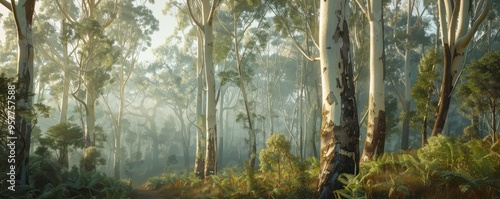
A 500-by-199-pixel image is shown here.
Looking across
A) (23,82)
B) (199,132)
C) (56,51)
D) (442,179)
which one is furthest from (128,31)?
(442,179)

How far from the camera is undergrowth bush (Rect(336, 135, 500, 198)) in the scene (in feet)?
14.7

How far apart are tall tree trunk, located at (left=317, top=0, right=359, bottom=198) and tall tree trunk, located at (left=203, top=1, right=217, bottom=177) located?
20.2ft

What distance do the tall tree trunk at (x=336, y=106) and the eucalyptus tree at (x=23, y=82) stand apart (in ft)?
19.7

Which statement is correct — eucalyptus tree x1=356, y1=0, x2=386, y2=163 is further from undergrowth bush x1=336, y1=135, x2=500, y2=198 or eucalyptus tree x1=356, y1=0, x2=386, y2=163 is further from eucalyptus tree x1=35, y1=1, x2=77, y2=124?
eucalyptus tree x1=35, y1=1, x2=77, y2=124

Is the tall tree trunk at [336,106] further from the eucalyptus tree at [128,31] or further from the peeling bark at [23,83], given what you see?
the eucalyptus tree at [128,31]

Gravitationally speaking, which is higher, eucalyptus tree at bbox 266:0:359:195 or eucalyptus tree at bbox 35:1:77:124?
eucalyptus tree at bbox 35:1:77:124

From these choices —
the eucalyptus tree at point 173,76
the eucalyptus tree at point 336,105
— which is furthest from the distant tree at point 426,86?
the eucalyptus tree at point 173,76

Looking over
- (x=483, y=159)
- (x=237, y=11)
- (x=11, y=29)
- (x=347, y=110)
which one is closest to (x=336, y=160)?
(x=347, y=110)

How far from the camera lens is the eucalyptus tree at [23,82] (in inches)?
262

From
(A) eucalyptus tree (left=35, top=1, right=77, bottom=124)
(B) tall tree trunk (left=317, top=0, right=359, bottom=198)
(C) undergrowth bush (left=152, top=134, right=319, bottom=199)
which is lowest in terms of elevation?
(C) undergrowth bush (left=152, top=134, right=319, bottom=199)

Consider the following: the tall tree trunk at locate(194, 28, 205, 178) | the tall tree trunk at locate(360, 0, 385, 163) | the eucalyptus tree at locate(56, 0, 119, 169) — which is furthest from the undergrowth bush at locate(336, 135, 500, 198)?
the eucalyptus tree at locate(56, 0, 119, 169)

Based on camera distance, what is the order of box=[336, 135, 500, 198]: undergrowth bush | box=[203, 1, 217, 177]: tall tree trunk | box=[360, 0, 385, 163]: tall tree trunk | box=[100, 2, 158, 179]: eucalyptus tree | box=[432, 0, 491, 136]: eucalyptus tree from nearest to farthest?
box=[336, 135, 500, 198]: undergrowth bush
box=[360, 0, 385, 163]: tall tree trunk
box=[432, 0, 491, 136]: eucalyptus tree
box=[203, 1, 217, 177]: tall tree trunk
box=[100, 2, 158, 179]: eucalyptus tree

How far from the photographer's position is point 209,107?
11.1 meters

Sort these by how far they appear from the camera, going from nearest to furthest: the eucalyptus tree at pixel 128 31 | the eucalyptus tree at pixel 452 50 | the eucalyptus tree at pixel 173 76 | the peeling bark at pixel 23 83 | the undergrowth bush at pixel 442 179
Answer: the undergrowth bush at pixel 442 179 → the peeling bark at pixel 23 83 → the eucalyptus tree at pixel 452 50 → the eucalyptus tree at pixel 128 31 → the eucalyptus tree at pixel 173 76
